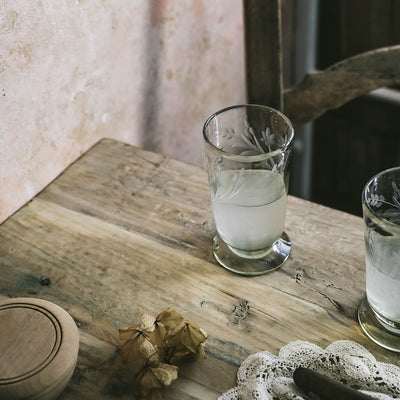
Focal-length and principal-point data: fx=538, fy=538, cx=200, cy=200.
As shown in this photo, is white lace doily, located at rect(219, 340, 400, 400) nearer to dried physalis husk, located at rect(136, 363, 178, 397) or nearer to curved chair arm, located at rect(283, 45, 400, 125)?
dried physalis husk, located at rect(136, 363, 178, 397)

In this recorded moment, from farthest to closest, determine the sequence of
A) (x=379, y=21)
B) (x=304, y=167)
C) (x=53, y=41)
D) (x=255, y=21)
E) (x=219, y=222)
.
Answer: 1. (x=304, y=167)
2. (x=379, y=21)
3. (x=255, y=21)
4. (x=53, y=41)
5. (x=219, y=222)

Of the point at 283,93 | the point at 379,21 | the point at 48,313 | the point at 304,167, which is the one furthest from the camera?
the point at 304,167

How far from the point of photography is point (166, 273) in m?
0.83

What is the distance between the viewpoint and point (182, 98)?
1.42 metres

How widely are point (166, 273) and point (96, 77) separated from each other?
Answer: 0.46m

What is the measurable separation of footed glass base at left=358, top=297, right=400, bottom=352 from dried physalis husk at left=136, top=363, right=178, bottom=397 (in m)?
0.27

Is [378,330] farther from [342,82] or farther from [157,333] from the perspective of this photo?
[342,82]

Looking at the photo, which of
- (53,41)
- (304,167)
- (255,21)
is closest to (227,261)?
(53,41)

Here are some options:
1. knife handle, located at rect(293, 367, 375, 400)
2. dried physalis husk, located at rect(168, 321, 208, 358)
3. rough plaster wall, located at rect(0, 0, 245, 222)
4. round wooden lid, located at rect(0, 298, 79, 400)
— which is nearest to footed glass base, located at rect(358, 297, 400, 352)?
knife handle, located at rect(293, 367, 375, 400)

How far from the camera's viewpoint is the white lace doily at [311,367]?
656 mm

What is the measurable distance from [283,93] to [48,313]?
2.84ft

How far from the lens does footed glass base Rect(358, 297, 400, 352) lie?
72 centimetres

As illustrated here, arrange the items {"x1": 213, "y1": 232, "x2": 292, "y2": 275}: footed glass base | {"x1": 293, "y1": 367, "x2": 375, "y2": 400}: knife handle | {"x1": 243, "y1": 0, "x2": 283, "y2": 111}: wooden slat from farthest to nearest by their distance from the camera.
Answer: {"x1": 243, "y1": 0, "x2": 283, "y2": 111}: wooden slat, {"x1": 213, "y1": 232, "x2": 292, "y2": 275}: footed glass base, {"x1": 293, "y1": 367, "x2": 375, "y2": 400}: knife handle

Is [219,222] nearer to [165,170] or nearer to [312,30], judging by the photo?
[165,170]
